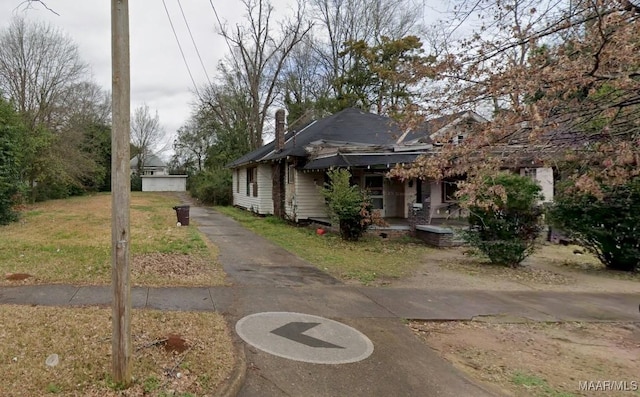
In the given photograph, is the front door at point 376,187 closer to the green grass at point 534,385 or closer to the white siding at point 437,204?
the white siding at point 437,204

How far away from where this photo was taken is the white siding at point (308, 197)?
14914mm

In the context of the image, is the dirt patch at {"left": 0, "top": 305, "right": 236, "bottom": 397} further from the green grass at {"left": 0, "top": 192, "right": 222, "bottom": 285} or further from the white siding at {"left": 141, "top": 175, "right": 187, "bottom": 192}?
the white siding at {"left": 141, "top": 175, "right": 187, "bottom": 192}

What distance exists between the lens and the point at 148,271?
6.75 metres

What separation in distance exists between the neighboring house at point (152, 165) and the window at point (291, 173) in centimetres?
4357

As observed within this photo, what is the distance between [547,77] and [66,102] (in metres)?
30.9

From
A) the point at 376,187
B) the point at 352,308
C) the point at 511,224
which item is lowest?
the point at 352,308

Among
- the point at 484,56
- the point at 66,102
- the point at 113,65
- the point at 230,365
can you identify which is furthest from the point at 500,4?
the point at 66,102

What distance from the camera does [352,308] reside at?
549 centimetres

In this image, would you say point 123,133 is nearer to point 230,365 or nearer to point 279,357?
point 230,365

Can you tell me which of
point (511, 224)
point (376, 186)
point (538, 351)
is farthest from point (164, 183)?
point (538, 351)

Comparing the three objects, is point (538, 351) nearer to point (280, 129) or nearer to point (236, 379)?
point (236, 379)

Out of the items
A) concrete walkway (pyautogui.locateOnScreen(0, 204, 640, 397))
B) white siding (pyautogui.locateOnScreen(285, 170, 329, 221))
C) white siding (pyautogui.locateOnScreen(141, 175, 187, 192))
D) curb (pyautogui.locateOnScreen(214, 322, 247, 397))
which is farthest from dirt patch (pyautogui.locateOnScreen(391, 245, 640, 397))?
white siding (pyautogui.locateOnScreen(141, 175, 187, 192))

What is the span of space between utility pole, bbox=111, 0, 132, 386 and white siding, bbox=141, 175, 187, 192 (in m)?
50.1

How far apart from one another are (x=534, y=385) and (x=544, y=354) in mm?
928
